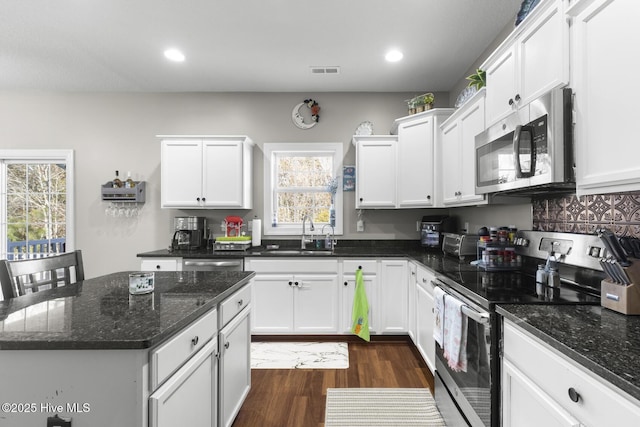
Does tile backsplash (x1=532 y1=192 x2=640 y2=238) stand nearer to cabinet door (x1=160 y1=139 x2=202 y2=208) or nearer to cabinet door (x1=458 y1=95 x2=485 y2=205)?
cabinet door (x1=458 y1=95 x2=485 y2=205)

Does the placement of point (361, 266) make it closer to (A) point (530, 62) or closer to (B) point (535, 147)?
(B) point (535, 147)

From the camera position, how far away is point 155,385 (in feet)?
3.38

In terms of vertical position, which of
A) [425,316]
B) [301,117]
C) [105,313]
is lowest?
[425,316]

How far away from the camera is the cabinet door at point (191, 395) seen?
1.05m

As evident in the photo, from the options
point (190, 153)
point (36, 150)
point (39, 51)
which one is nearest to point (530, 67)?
point (190, 153)

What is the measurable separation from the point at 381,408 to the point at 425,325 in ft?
2.39

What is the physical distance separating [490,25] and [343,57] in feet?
4.07

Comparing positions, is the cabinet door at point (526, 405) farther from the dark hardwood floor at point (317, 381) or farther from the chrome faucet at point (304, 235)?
the chrome faucet at point (304, 235)

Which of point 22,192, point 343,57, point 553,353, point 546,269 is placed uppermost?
point 343,57

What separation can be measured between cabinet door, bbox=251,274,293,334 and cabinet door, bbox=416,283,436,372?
1234 mm

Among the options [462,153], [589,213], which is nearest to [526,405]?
[589,213]

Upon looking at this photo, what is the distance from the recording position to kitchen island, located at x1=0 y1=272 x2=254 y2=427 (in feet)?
3.17

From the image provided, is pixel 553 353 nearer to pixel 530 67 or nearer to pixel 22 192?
pixel 530 67

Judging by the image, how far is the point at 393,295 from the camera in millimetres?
3234
